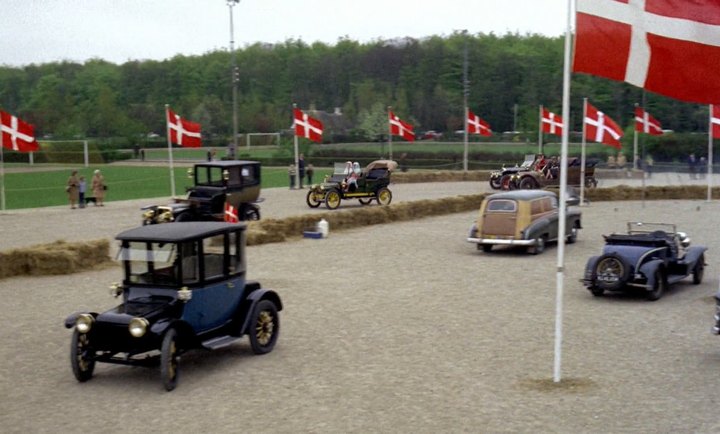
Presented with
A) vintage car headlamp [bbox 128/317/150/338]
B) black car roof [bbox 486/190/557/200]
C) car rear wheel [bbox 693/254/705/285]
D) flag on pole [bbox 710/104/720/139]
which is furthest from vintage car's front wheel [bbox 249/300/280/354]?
flag on pole [bbox 710/104/720/139]

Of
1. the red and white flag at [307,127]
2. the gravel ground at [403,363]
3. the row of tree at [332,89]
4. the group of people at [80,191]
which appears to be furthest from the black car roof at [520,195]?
the row of tree at [332,89]

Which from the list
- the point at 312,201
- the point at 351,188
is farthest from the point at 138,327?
the point at 351,188

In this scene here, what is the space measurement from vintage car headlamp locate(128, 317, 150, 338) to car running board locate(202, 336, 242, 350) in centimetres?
106

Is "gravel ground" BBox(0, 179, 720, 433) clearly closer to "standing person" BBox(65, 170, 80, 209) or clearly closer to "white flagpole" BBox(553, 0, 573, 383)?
"white flagpole" BBox(553, 0, 573, 383)

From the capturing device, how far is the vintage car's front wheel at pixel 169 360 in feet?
32.1

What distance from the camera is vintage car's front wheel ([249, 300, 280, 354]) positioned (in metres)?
11.3

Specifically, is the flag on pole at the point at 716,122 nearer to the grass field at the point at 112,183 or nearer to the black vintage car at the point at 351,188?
the black vintage car at the point at 351,188

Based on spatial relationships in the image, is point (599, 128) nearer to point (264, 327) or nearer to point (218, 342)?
point (264, 327)

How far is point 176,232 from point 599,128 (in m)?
23.2

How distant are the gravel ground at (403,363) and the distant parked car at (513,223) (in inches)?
76.4

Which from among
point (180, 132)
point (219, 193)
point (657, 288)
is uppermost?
point (180, 132)

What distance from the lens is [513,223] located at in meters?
21.4

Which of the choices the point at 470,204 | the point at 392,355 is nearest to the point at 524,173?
the point at 470,204

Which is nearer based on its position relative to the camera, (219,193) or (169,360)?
(169,360)
